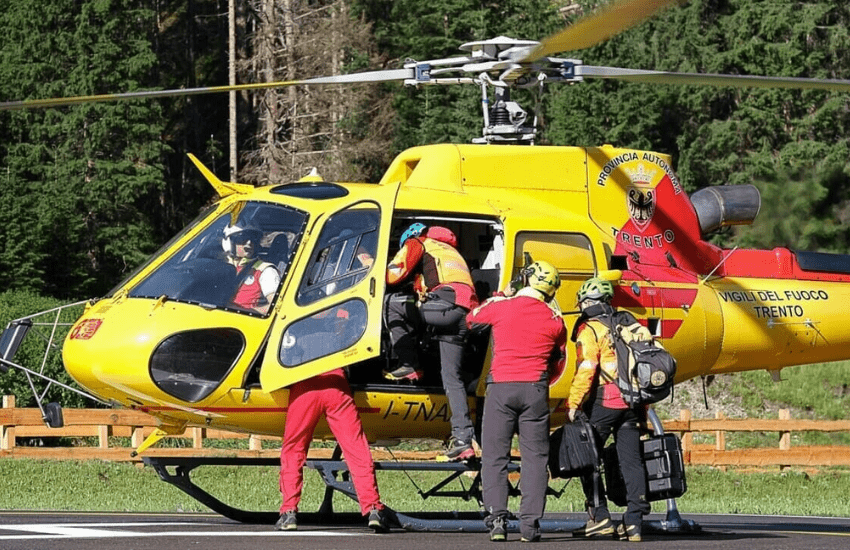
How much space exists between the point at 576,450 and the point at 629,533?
74 centimetres

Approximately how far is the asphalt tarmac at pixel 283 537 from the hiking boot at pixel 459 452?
60 cm

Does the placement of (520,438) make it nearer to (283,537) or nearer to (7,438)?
(283,537)

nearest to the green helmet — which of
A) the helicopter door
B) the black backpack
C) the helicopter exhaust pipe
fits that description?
the black backpack

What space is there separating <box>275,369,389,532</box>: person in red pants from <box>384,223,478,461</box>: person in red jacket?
24.0 inches

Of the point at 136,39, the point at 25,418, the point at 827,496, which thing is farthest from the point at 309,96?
the point at 827,496

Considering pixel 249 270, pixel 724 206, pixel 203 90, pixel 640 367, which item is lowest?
pixel 640 367

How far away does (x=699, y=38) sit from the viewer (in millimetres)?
46406

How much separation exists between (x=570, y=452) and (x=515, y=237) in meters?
1.88

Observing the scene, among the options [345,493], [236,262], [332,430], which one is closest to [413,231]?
[236,262]

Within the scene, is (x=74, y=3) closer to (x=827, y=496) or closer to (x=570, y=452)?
(x=827, y=496)

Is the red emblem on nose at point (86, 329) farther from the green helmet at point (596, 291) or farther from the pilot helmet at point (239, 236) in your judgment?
the green helmet at point (596, 291)

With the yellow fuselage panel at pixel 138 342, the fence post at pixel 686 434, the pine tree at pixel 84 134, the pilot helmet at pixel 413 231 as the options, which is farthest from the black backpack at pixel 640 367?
the pine tree at pixel 84 134

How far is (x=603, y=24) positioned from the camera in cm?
1040

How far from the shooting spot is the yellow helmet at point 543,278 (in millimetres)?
11367
